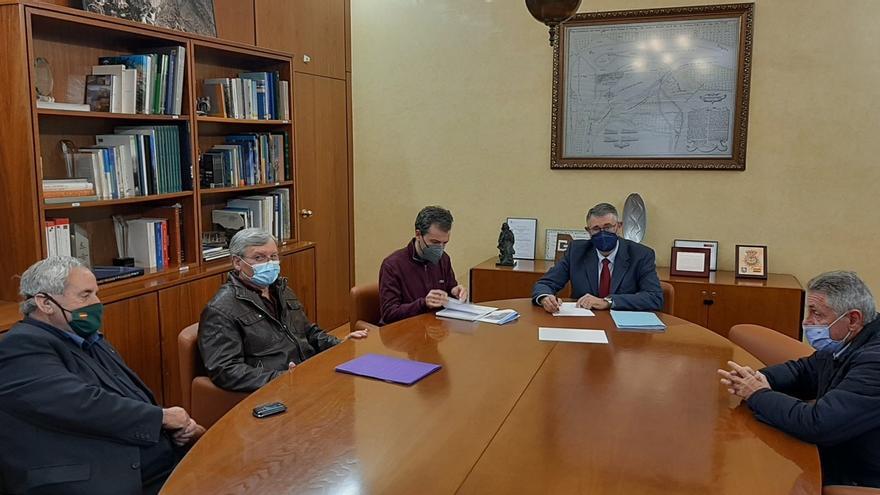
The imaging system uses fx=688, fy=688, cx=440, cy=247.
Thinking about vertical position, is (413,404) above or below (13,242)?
below

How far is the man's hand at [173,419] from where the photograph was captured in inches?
84.7

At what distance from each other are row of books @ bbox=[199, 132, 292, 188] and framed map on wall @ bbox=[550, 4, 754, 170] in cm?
Answer: 197

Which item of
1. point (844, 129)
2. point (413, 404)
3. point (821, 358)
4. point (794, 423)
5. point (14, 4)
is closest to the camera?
point (794, 423)

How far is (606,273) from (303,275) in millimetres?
2022

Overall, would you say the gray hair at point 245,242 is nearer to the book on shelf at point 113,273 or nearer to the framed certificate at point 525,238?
the book on shelf at point 113,273

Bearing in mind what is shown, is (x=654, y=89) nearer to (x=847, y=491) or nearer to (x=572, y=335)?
(x=572, y=335)

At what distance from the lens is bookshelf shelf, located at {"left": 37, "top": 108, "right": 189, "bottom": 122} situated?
2997mm

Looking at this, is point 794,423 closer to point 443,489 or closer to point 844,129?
point 443,489

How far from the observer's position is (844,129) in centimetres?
448

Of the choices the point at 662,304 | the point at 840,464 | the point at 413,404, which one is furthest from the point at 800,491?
the point at 662,304

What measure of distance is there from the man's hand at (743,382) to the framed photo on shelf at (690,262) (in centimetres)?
Result: 260

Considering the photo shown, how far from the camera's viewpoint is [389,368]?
2383 millimetres

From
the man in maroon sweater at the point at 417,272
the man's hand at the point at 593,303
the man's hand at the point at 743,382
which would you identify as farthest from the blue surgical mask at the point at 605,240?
the man's hand at the point at 743,382

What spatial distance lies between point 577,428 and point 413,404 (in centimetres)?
49
